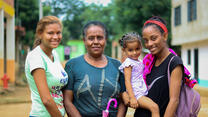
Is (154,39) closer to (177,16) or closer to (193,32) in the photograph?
(193,32)

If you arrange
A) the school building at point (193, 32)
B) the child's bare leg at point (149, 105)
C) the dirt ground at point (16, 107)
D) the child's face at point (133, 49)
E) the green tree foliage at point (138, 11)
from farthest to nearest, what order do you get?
1. the green tree foliage at point (138, 11)
2. the school building at point (193, 32)
3. the dirt ground at point (16, 107)
4. the child's face at point (133, 49)
5. the child's bare leg at point (149, 105)

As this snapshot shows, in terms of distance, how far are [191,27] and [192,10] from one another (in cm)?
96

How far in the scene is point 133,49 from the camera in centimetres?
319

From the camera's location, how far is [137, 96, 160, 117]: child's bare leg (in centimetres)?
280

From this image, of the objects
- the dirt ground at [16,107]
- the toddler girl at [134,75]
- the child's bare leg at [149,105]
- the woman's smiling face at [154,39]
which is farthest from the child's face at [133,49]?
the dirt ground at [16,107]

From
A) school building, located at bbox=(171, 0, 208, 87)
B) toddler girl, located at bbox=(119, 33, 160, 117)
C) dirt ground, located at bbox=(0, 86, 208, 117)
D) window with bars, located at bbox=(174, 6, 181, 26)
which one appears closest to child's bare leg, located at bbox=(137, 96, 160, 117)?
toddler girl, located at bbox=(119, 33, 160, 117)

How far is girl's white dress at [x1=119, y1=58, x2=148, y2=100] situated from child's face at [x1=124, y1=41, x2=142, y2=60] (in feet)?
0.19

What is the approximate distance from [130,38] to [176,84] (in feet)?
2.52

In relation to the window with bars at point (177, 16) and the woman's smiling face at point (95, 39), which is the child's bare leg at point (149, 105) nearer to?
the woman's smiling face at point (95, 39)

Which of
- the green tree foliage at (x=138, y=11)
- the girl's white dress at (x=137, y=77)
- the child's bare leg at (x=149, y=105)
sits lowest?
the child's bare leg at (x=149, y=105)

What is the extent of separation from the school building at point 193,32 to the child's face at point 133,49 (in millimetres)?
12139

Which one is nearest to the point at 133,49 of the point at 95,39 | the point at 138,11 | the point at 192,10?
the point at 95,39

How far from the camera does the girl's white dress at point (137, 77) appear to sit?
9.79 ft

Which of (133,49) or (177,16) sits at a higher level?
(177,16)
